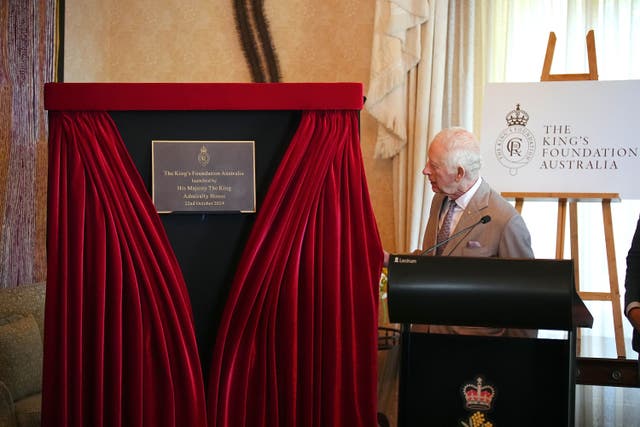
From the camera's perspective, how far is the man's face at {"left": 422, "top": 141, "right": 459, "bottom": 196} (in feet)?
8.58

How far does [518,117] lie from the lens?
3.62 meters

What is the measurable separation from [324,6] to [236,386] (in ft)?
11.4

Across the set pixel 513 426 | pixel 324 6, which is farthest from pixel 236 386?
pixel 324 6

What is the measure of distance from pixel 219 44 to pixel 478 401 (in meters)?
3.54

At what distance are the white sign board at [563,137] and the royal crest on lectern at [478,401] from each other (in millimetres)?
2258

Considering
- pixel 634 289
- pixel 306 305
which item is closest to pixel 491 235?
pixel 634 289

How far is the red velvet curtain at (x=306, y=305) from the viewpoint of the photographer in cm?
135

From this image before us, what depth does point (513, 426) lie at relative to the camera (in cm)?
148

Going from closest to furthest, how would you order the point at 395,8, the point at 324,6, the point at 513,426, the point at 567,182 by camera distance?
1. the point at 513,426
2. the point at 567,182
3. the point at 395,8
4. the point at 324,6

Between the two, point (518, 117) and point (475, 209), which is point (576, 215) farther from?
point (475, 209)

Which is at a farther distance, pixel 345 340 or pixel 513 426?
pixel 513 426

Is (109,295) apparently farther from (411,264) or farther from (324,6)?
(324,6)

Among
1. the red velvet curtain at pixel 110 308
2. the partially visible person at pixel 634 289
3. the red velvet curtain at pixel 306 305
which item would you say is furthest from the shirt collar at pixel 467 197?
the red velvet curtain at pixel 110 308

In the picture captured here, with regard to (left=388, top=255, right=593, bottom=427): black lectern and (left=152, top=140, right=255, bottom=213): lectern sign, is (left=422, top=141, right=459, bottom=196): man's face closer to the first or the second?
(left=388, top=255, right=593, bottom=427): black lectern
